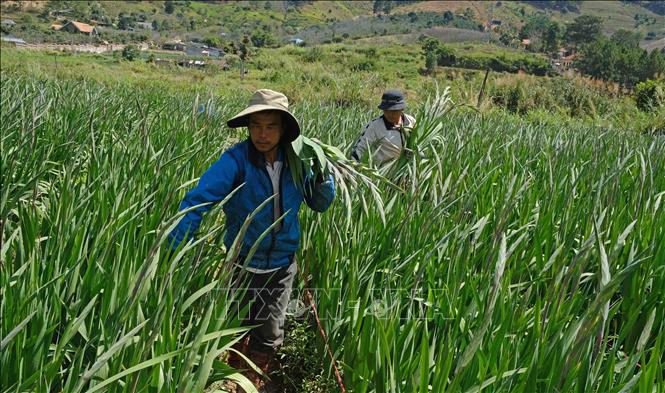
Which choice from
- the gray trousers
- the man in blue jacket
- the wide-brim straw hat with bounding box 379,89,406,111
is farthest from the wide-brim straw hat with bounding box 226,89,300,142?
the wide-brim straw hat with bounding box 379,89,406,111

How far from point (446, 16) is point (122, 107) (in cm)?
12019

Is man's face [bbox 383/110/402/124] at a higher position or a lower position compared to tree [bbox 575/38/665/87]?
higher

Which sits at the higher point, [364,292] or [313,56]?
[364,292]

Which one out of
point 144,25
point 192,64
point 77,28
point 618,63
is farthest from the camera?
point 144,25

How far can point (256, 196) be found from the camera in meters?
1.75

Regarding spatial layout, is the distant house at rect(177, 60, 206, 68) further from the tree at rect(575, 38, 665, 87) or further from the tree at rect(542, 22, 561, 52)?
the tree at rect(542, 22, 561, 52)

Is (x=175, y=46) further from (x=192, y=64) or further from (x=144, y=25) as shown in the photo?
(x=192, y=64)

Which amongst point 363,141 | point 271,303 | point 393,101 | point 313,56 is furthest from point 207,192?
point 313,56

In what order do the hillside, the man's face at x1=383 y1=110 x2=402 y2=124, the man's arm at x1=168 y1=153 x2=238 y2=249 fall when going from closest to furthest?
1. the man's arm at x1=168 y1=153 x2=238 y2=249
2. the man's face at x1=383 y1=110 x2=402 y2=124
3. the hillside

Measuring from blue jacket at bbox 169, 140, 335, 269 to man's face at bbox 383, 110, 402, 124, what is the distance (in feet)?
5.00

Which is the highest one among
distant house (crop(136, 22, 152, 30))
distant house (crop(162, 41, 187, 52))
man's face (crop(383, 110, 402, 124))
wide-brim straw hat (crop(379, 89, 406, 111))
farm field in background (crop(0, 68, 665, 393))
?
distant house (crop(136, 22, 152, 30))

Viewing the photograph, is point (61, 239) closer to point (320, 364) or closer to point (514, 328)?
point (320, 364)

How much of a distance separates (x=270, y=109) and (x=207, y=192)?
326 millimetres

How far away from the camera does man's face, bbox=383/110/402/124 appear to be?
3.22m
